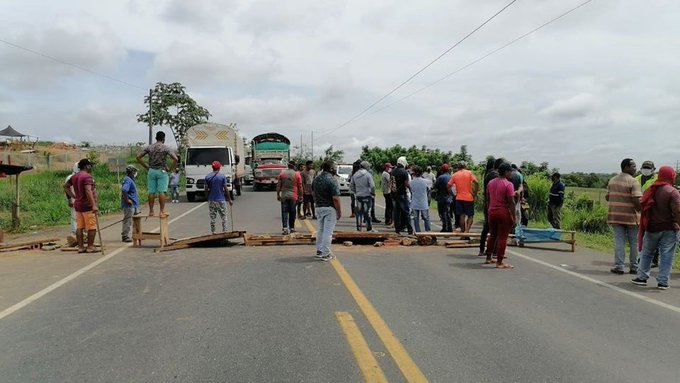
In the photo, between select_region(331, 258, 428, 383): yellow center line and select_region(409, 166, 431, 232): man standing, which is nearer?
select_region(331, 258, 428, 383): yellow center line

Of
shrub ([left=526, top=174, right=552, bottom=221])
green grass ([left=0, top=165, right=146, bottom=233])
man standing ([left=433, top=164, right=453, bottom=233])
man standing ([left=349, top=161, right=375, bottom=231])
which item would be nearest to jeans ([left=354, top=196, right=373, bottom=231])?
man standing ([left=349, top=161, right=375, bottom=231])

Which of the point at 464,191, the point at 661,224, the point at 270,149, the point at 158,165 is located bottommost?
the point at 661,224

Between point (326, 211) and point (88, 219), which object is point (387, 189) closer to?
point (326, 211)

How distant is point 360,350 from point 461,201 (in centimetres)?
856

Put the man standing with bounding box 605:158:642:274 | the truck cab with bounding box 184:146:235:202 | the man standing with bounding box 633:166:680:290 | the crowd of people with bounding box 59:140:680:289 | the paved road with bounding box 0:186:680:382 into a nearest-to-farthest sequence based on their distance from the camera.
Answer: the paved road with bounding box 0:186:680:382 < the man standing with bounding box 633:166:680:290 < the crowd of people with bounding box 59:140:680:289 < the man standing with bounding box 605:158:642:274 < the truck cab with bounding box 184:146:235:202

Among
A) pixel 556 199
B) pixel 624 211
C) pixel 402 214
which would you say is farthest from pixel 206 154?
pixel 624 211

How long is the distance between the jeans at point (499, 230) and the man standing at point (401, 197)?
3801 millimetres

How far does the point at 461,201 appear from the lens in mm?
12945

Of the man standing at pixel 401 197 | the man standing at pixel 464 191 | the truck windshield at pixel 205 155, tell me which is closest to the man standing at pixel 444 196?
the man standing at pixel 464 191

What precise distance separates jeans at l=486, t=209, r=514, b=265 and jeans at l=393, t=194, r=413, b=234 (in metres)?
3.97

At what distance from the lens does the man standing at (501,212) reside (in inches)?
360

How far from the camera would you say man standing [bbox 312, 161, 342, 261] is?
31.4ft

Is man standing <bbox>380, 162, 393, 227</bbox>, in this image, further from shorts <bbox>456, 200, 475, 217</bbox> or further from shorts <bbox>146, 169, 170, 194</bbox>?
shorts <bbox>146, 169, 170, 194</bbox>

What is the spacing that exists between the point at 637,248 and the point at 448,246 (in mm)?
3596
